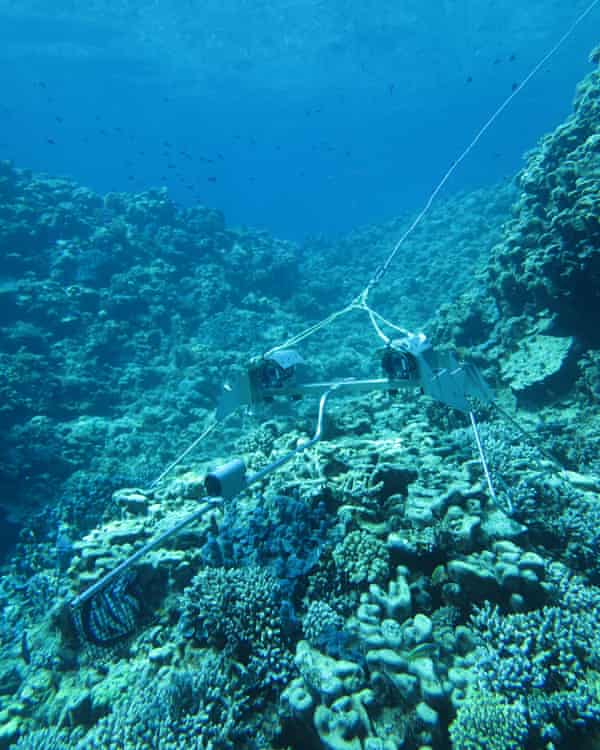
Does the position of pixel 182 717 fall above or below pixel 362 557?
below

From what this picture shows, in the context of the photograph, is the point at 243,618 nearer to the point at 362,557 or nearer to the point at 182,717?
the point at 182,717

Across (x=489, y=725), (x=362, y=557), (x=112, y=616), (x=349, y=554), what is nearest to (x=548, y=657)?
(x=489, y=725)

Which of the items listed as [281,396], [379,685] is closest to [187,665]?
[379,685]

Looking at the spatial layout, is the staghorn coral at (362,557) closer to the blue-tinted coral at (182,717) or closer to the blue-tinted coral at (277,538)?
the blue-tinted coral at (277,538)

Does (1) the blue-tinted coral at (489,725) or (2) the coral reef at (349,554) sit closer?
(1) the blue-tinted coral at (489,725)

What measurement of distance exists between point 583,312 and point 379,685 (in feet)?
27.0

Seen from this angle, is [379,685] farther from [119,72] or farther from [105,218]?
[119,72]

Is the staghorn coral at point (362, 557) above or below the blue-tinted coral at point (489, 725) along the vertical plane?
above

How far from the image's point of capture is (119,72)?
58.3 meters

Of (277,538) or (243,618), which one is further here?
(277,538)

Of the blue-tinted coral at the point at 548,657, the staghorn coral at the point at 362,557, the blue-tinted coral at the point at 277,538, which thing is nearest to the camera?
the blue-tinted coral at the point at 548,657

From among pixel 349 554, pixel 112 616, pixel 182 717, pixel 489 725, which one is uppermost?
pixel 112 616

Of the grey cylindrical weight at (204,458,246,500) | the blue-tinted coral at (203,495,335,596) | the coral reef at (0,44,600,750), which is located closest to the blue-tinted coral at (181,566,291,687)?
the coral reef at (0,44,600,750)

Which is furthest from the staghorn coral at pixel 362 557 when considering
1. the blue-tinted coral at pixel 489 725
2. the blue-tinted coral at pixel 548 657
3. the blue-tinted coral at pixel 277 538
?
the blue-tinted coral at pixel 489 725
